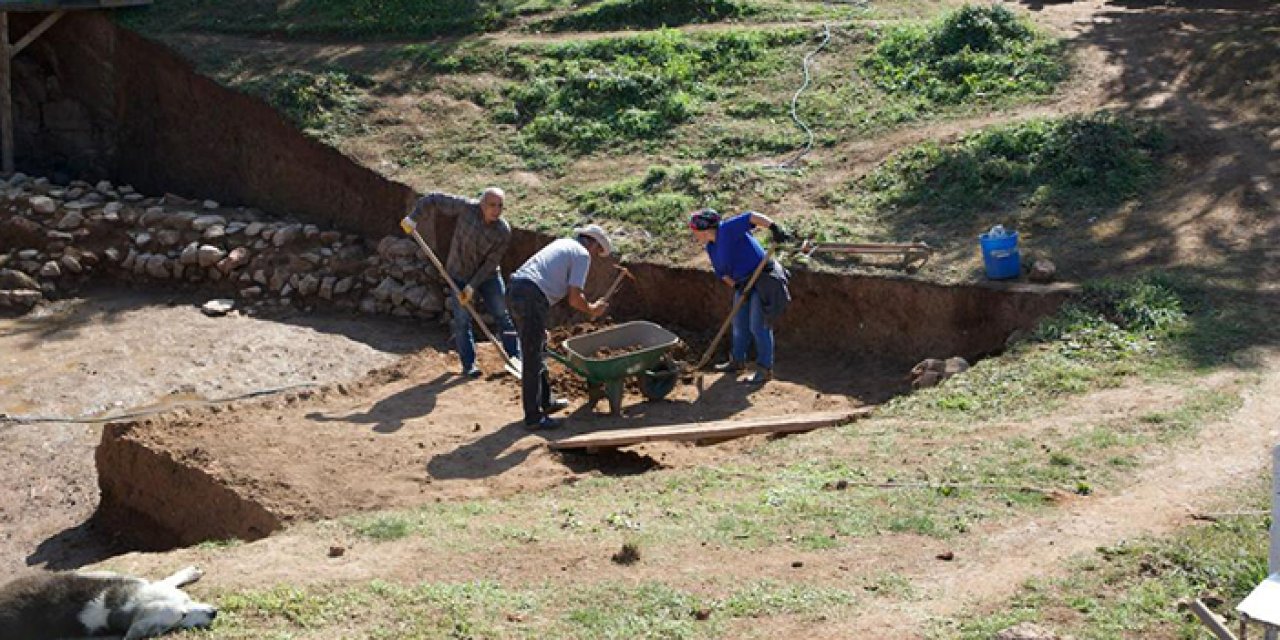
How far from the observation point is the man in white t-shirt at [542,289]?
12547 mm

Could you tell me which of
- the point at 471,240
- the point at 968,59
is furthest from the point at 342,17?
the point at 471,240

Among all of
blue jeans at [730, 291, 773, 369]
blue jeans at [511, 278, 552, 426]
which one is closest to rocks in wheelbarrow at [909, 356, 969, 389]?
blue jeans at [730, 291, 773, 369]

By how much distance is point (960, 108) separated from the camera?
17.9m

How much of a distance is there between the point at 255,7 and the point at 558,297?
41.4ft

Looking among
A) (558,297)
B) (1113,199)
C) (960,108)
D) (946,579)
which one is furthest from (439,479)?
(960,108)

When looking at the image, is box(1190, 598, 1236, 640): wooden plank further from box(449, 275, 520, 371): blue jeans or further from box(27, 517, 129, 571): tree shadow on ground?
box(27, 517, 129, 571): tree shadow on ground

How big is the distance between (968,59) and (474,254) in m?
7.89

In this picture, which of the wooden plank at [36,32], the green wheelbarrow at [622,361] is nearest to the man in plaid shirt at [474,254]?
the green wheelbarrow at [622,361]

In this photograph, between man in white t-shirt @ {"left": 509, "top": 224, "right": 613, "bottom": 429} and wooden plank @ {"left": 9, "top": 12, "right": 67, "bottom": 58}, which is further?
wooden plank @ {"left": 9, "top": 12, "right": 67, "bottom": 58}

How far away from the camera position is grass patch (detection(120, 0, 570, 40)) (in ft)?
72.6

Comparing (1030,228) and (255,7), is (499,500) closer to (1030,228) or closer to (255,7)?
(1030,228)

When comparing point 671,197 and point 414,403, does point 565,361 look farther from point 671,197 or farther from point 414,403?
point 671,197

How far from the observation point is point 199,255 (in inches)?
713

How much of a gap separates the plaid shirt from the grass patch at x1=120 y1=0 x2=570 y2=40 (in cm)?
865
